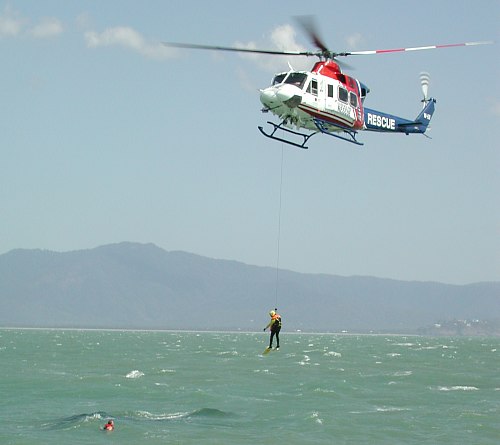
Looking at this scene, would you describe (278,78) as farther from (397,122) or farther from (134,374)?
(134,374)

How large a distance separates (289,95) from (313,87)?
1.95 meters

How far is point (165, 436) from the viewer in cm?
4019

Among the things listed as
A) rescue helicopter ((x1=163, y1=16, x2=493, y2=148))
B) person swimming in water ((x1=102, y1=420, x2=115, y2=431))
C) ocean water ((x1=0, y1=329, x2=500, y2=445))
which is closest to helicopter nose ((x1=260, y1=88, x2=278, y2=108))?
rescue helicopter ((x1=163, y1=16, x2=493, y2=148))

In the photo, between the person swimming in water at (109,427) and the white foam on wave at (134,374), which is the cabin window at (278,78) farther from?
the white foam on wave at (134,374)

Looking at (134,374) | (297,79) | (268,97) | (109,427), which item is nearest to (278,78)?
(297,79)

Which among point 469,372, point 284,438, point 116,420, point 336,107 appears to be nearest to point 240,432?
point 284,438

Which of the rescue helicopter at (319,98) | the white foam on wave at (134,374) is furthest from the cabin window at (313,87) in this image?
the white foam on wave at (134,374)

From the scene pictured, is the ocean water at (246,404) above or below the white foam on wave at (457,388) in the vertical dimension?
below

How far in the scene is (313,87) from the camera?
34.7 meters

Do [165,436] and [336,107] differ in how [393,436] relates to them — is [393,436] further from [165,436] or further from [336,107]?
[336,107]

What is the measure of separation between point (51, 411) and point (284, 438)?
15469mm

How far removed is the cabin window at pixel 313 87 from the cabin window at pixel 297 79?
0.33 m

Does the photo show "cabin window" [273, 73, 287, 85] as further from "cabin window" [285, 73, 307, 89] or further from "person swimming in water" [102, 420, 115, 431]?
"person swimming in water" [102, 420, 115, 431]

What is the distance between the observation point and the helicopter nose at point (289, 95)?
3306cm
